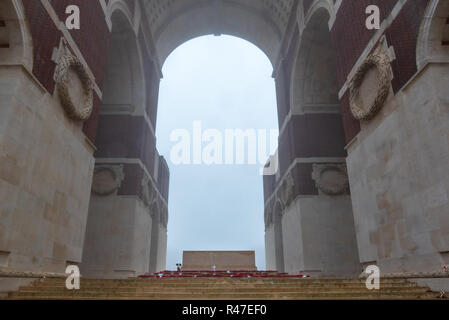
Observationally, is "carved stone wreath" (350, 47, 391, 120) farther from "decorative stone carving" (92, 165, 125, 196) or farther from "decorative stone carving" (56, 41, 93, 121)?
"decorative stone carving" (92, 165, 125, 196)

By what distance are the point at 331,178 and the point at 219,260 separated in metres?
12.8

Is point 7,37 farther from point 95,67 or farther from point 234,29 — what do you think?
point 234,29

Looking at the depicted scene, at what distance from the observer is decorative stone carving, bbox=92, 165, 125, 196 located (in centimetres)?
1809

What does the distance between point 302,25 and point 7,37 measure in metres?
16.0

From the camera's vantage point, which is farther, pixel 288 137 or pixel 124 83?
pixel 288 137

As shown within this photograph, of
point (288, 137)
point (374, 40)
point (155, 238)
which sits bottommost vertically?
point (155, 238)

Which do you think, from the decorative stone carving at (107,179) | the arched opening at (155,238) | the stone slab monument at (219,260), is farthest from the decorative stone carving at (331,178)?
the arched opening at (155,238)

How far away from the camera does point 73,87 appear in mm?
10820

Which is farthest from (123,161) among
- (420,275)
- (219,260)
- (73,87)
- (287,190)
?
(420,275)

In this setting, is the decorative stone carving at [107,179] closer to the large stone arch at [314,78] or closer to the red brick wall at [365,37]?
the large stone arch at [314,78]

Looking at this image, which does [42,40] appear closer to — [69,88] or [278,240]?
[69,88]

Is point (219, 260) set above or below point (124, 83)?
below

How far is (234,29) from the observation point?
28078mm
